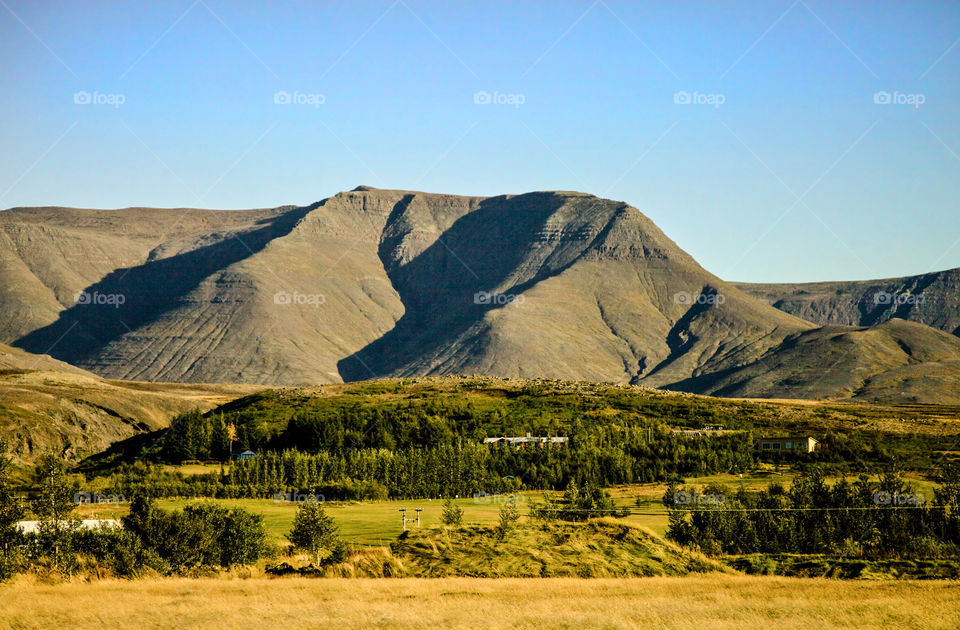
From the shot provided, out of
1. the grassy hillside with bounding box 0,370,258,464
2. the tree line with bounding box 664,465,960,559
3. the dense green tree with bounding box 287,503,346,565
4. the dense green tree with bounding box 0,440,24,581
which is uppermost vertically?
the grassy hillside with bounding box 0,370,258,464

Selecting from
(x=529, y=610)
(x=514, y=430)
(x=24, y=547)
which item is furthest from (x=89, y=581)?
(x=514, y=430)

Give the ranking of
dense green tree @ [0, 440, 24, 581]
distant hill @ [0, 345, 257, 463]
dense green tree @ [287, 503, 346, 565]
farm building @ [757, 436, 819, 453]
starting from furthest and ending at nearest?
distant hill @ [0, 345, 257, 463] < farm building @ [757, 436, 819, 453] < dense green tree @ [287, 503, 346, 565] < dense green tree @ [0, 440, 24, 581]

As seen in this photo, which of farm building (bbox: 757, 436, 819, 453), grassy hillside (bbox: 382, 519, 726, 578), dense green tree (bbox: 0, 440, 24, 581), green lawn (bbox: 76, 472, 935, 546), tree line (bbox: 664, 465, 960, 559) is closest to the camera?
grassy hillside (bbox: 382, 519, 726, 578)

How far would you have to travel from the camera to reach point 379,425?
4567 inches

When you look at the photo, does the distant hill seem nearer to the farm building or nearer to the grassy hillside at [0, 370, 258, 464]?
the grassy hillside at [0, 370, 258, 464]

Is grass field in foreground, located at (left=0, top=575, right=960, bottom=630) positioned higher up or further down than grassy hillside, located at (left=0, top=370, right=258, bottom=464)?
further down

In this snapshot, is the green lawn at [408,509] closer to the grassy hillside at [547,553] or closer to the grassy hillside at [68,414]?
the grassy hillside at [547,553]

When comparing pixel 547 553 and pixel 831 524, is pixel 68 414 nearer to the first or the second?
pixel 547 553

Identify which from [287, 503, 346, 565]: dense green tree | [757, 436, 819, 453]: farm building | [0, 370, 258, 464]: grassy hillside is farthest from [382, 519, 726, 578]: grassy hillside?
[0, 370, 258, 464]: grassy hillside

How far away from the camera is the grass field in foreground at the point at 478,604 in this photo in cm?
3219

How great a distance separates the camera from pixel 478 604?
34.8m

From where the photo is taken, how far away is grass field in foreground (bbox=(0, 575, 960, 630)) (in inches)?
1267

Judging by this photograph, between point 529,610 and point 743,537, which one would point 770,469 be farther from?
point 529,610

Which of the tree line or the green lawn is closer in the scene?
the tree line
